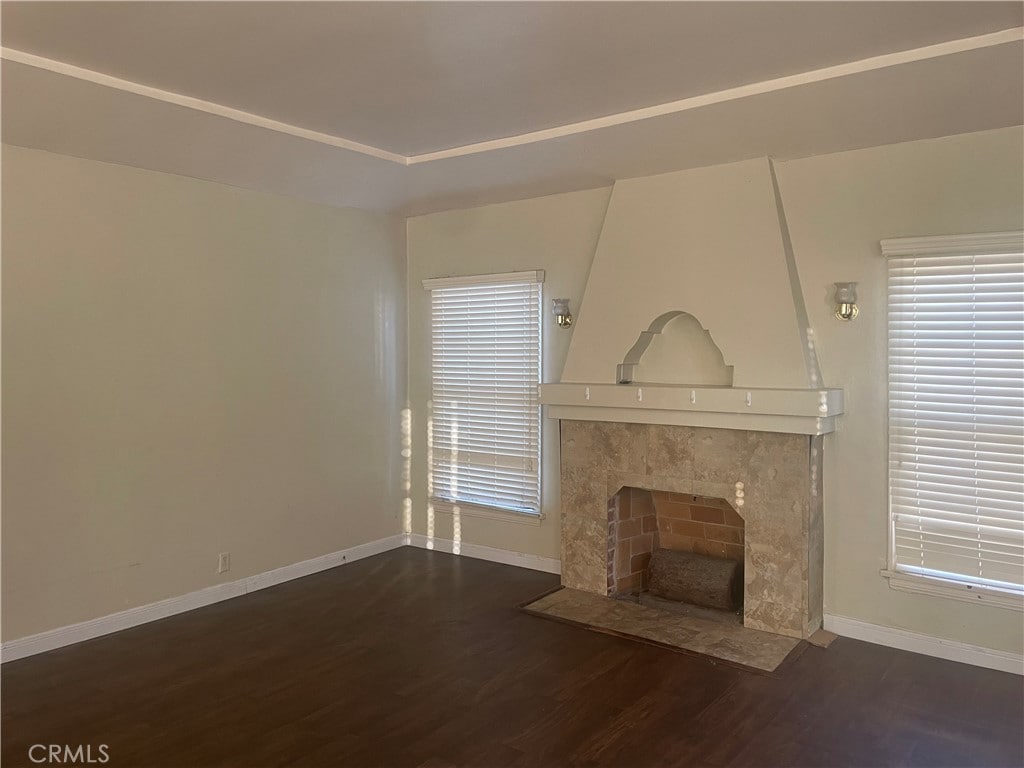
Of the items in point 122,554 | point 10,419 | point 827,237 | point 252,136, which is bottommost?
point 122,554

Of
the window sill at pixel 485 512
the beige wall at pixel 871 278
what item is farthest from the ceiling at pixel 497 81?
the window sill at pixel 485 512

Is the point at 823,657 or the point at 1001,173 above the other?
the point at 1001,173

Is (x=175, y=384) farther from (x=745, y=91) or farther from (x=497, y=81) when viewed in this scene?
(x=745, y=91)

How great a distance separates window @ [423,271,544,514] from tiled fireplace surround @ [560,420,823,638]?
708mm

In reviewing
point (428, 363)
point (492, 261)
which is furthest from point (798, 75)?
point (428, 363)

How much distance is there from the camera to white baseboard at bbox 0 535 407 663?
3.97 meters

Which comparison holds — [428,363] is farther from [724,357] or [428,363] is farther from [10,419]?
[10,419]

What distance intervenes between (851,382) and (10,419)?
14.9ft

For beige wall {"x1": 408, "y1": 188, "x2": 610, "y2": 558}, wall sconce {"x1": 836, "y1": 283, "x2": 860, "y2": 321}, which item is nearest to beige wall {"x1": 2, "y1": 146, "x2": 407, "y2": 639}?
beige wall {"x1": 408, "y1": 188, "x2": 610, "y2": 558}

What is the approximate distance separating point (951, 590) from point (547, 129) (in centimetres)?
333

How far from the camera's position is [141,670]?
12.5 feet

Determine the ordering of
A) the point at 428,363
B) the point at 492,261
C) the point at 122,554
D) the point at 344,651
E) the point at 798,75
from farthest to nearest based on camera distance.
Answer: the point at 428,363, the point at 492,261, the point at 122,554, the point at 344,651, the point at 798,75

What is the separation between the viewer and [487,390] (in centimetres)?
583

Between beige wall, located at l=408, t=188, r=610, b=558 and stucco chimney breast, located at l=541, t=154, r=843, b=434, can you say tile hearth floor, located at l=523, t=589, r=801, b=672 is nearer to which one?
beige wall, located at l=408, t=188, r=610, b=558
